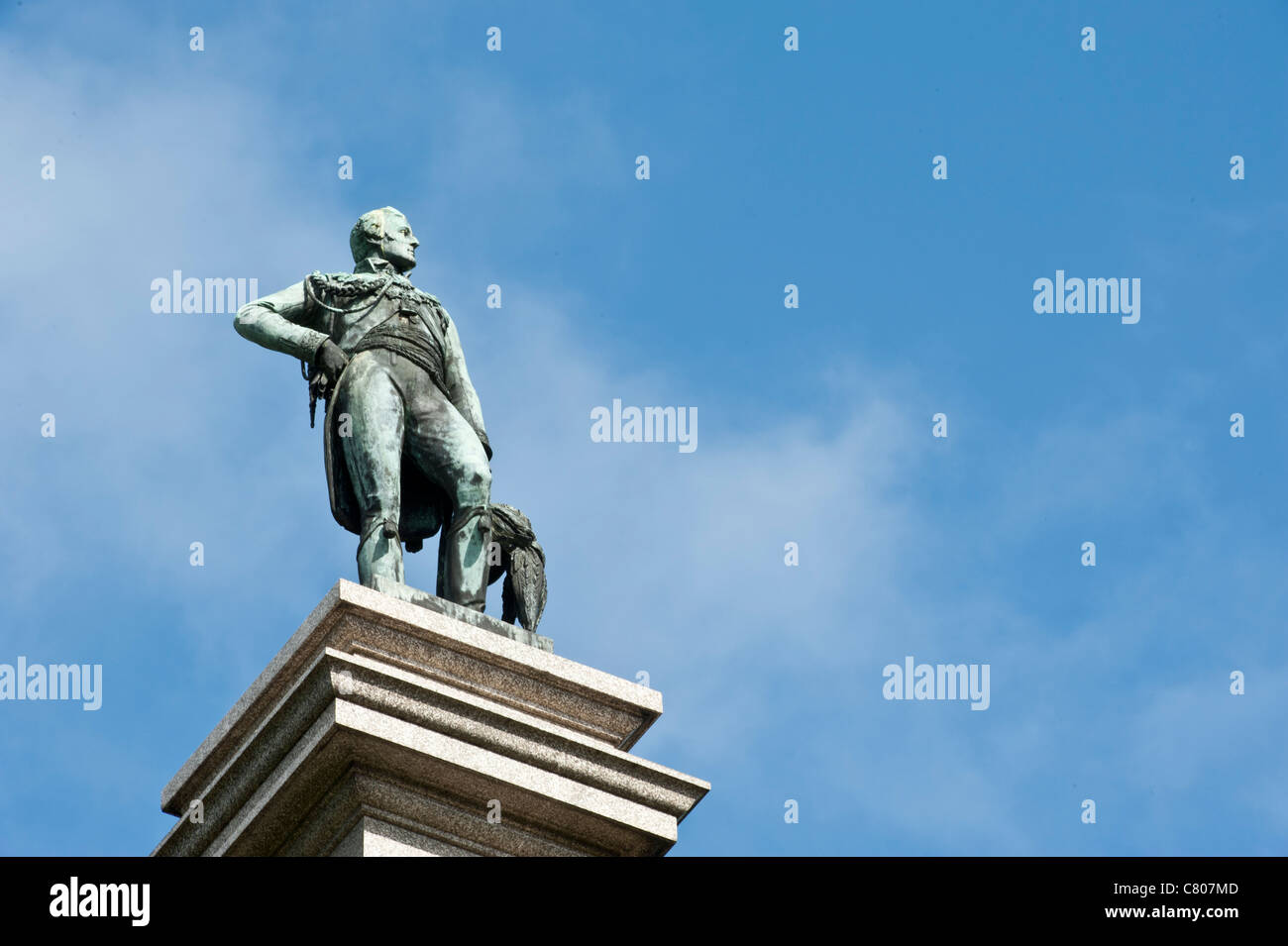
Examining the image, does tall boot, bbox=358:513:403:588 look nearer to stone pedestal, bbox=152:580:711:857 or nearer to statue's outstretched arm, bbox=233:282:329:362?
stone pedestal, bbox=152:580:711:857

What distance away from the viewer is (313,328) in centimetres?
1550

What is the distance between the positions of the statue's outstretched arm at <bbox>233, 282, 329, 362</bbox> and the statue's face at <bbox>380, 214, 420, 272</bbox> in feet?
2.92

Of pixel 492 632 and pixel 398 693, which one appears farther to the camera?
pixel 492 632

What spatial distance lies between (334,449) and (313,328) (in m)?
1.08

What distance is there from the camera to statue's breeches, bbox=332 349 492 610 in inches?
563

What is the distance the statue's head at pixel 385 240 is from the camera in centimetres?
1593

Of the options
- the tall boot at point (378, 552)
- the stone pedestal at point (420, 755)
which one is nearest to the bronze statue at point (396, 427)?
the tall boot at point (378, 552)

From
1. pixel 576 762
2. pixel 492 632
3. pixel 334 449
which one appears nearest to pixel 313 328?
pixel 334 449

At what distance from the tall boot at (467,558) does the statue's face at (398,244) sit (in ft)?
6.98

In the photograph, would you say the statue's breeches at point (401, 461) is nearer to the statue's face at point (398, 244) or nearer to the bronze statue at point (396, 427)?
the bronze statue at point (396, 427)

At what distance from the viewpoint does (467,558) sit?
569 inches

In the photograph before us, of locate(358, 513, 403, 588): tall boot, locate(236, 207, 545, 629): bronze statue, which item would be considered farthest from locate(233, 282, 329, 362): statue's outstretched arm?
locate(358, 513, 403, 588): tall boot

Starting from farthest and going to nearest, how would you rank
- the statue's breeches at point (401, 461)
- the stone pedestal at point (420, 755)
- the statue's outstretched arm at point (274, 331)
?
1. the statue's outstretched arm at point (274, 331)
2. the statue's breeches at point (401, 461)
3. the stone pedestal at point (420, 755)
